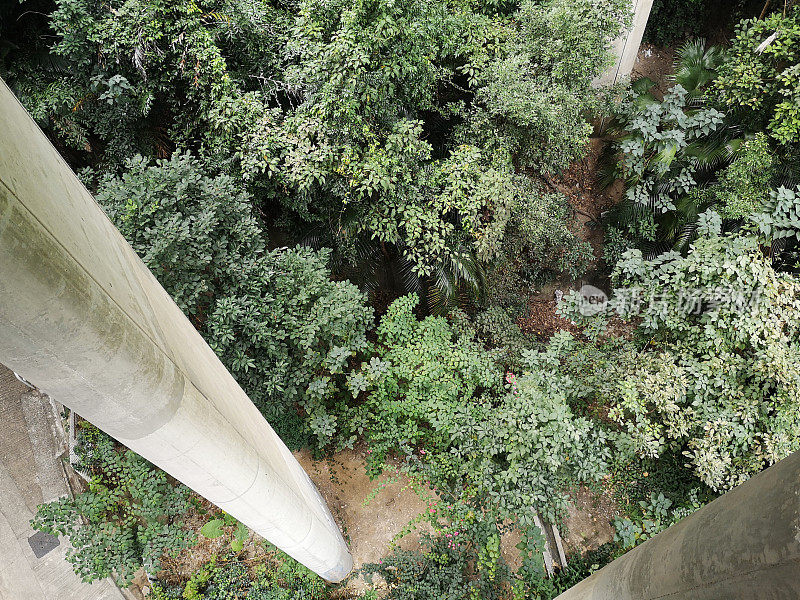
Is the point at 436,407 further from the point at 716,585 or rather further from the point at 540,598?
the point at 716,585

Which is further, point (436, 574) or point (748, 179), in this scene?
point (748, 179)

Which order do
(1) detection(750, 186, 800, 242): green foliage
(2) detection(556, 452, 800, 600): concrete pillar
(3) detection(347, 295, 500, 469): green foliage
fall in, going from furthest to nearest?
(3) detection(347, 295, 500, 469): green foliage
(1) detection(750, 186, 800, 242): green foliage
(2) detection(556, 452, 800, 600): concrete pillar

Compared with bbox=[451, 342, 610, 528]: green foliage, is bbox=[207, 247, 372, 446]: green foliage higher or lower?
higher

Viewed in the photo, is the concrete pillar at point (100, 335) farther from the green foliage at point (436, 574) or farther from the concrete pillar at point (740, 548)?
the green foliage at point (436, 574)

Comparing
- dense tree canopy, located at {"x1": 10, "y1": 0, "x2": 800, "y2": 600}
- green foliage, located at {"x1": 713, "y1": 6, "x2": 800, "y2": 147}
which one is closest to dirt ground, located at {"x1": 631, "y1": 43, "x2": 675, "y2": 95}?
green foliage, located at {"x1": 713, "y1": 6, "x2": 800, "y2": 147}

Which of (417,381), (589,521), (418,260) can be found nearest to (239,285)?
(418,260)

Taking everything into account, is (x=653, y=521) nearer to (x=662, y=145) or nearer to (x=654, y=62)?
(x=662, y=145)

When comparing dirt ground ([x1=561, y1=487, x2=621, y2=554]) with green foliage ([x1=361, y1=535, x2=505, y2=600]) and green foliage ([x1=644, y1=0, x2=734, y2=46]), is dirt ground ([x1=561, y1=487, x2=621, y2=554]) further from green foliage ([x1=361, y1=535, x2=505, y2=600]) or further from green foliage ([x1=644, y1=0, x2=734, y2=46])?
green foliage ([x1=644, y1=0, x2=734, y2=46])
